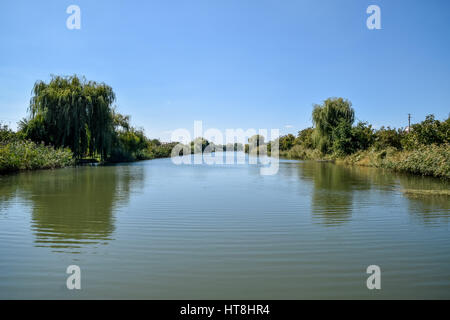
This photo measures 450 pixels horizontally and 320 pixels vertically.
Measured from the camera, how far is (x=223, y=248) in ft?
13.7

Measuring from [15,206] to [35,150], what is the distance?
11543mm

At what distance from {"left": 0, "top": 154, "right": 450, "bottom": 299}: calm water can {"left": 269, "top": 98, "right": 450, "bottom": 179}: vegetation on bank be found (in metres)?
8.70

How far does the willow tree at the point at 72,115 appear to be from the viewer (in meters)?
20.6

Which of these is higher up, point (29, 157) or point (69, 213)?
point (29, 157)

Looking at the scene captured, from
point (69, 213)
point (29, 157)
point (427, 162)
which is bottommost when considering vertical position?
point (69, 213)

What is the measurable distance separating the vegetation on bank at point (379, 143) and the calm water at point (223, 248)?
28.5 feet

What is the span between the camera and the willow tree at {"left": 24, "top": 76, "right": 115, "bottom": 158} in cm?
2059

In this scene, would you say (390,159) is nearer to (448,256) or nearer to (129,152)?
(448,256)

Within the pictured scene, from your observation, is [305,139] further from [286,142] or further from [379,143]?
[379,143]

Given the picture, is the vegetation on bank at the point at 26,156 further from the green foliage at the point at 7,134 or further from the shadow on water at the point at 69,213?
the shadow on water at the point at 69,213

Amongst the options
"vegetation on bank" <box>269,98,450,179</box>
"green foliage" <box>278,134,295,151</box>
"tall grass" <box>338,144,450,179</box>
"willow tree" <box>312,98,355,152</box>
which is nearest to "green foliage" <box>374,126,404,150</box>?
"vegetation on bank" <box>269,98,450,179</box>

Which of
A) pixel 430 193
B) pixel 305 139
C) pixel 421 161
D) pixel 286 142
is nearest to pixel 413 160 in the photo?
pixel 421 161

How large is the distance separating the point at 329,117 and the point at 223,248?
91.8ft

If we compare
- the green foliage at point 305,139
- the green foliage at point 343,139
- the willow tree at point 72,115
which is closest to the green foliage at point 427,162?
the green foliage at point 343,139
